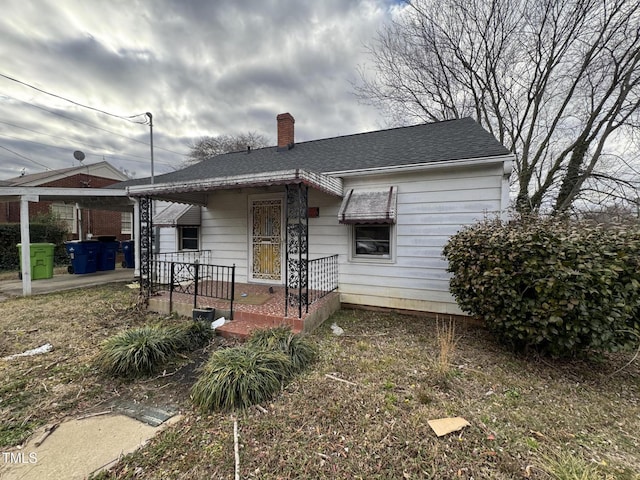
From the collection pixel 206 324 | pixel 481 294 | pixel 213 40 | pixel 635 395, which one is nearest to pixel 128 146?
pixel 213 40

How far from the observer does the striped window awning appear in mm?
5141

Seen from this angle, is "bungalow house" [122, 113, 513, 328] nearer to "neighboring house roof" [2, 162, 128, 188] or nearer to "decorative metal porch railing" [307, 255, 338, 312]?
"decorative metal porch railing" [307, 255, 338, 312]

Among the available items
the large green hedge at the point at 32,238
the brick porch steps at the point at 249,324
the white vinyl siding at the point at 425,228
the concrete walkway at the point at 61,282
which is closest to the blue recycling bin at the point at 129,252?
the concrete walkway at the point at 61,282

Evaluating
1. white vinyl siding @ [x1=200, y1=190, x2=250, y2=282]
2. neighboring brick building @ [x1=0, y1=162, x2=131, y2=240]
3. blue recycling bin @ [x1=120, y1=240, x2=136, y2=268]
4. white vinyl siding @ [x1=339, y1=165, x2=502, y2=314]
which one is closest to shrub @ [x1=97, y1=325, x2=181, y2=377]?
white vinyl siding @ [x1=200, y1=190, x2=250, y2=282]

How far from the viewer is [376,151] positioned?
6.46 meters

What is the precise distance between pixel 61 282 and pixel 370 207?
1002 cm

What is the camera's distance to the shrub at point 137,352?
3.22 m

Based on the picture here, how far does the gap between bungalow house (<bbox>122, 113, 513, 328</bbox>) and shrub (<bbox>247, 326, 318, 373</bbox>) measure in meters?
0.60

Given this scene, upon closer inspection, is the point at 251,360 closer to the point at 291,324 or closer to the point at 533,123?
the point at 291,324

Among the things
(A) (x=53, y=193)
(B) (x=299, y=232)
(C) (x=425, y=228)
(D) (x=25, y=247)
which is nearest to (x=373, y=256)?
(C) (x=425, y=228)

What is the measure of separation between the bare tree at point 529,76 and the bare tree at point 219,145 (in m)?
13.7

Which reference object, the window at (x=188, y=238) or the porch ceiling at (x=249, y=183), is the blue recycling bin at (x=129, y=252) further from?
the porch ceiling at (x=249, y=183)

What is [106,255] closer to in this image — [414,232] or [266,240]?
[266,240]

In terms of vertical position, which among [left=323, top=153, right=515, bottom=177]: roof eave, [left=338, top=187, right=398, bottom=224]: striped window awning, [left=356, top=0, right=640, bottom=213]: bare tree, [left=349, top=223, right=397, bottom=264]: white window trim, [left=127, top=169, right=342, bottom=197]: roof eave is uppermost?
[left=356, top=0, right=640, bottom=213]: bare tree
